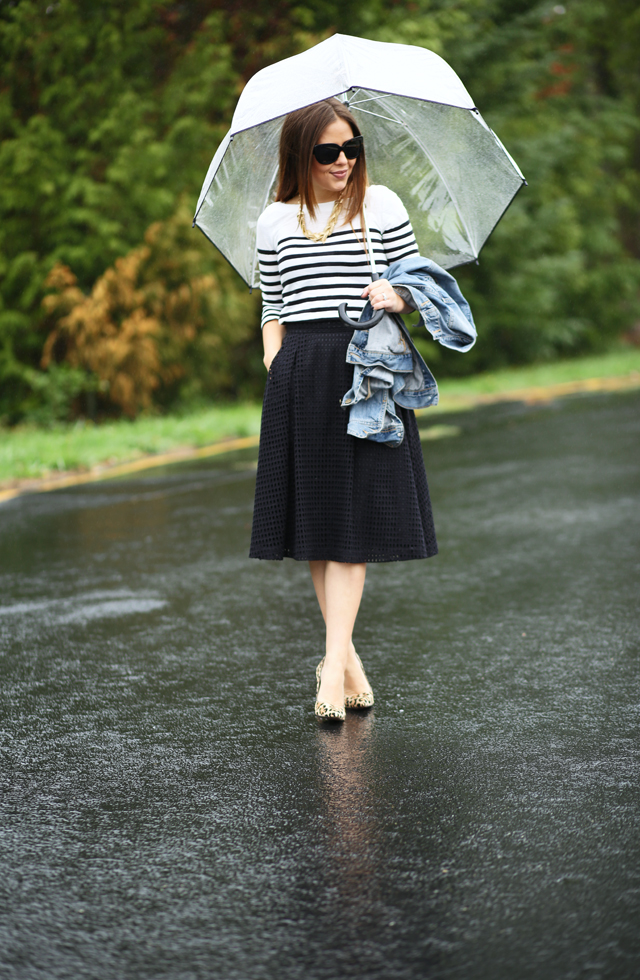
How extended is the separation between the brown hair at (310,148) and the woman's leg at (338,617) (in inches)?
45.8

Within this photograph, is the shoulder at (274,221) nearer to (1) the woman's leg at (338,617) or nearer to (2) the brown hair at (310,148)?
(2) the brown hair at (310,148)

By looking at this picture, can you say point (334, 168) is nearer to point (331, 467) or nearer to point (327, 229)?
point (327, 229)

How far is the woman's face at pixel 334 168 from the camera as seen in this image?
400cm

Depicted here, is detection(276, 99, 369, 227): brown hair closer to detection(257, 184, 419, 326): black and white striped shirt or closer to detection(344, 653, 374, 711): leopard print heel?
detection(257, 184, 419, 326): black and white striped shirt

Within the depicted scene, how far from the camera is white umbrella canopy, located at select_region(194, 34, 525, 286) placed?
13.7 ft

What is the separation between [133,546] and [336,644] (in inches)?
151

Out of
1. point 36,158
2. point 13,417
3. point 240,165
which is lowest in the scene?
point 13,417

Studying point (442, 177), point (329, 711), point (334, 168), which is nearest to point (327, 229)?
point (334, 168)

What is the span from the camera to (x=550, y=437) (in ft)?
41.9

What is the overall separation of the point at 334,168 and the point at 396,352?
631 millimetres

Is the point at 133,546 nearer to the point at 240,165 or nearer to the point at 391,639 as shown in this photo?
the point at 391,639

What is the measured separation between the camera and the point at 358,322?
3961 mm

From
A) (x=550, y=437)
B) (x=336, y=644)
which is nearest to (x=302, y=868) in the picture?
(x=336, y=644)

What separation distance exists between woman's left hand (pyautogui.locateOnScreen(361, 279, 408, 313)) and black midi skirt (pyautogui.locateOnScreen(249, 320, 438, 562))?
17 cm
